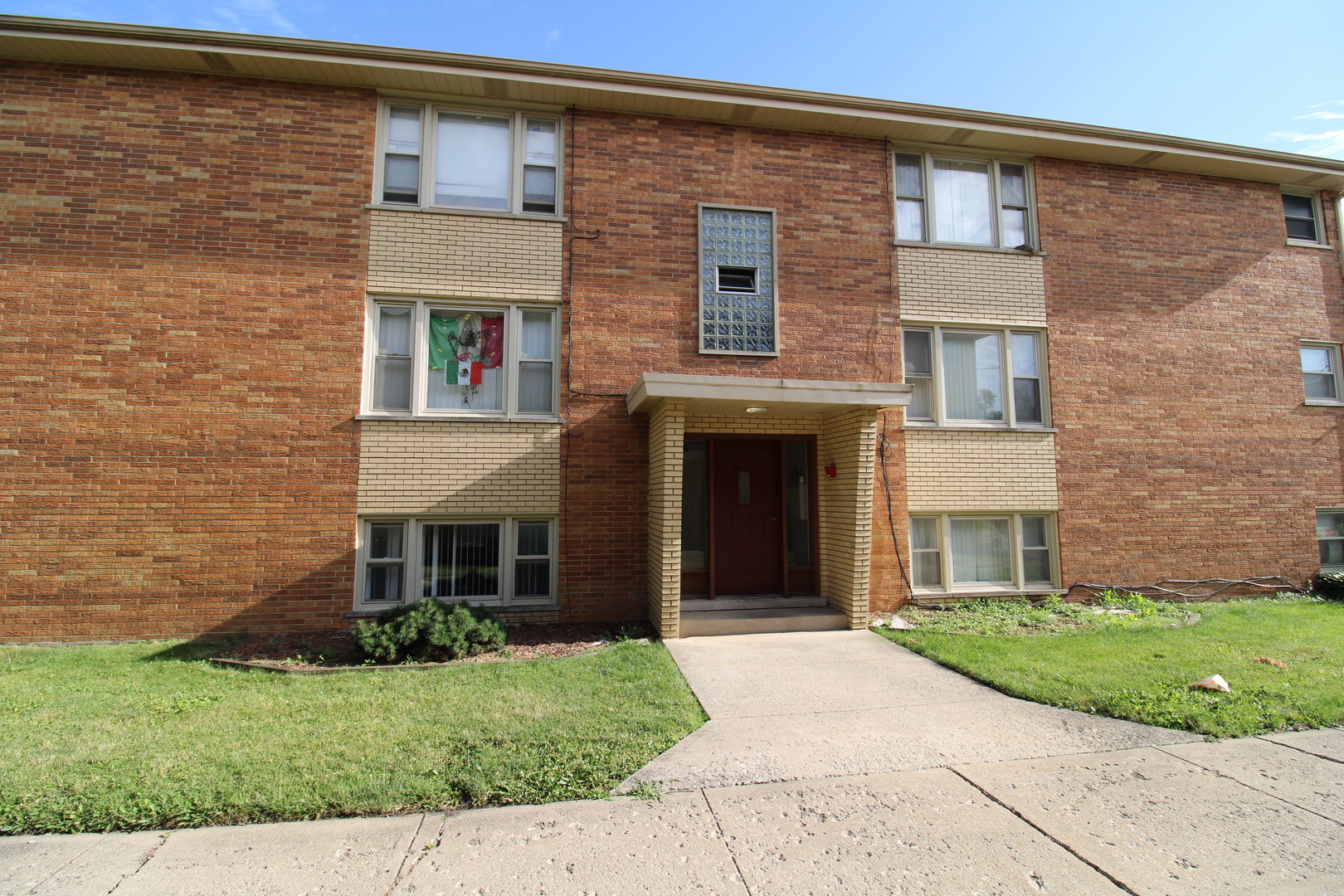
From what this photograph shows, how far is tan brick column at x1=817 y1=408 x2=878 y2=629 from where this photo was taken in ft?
26.5

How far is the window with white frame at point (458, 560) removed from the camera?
8.39m

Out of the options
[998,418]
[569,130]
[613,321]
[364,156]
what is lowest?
[998,418]

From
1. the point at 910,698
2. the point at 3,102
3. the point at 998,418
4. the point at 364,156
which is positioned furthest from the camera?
the point at 998,418

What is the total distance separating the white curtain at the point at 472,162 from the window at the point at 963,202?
229 inches

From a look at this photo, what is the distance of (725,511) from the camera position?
9164 millimetres

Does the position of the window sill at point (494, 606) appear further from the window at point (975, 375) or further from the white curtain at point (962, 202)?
the white curtain at point (962, 202)

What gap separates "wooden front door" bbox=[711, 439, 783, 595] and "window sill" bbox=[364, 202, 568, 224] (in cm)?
382

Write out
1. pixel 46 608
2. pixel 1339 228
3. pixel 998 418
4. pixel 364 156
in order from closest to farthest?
pixel 46 608 → pixel 364 156 → pixel 998 418 → pixel 1339 228

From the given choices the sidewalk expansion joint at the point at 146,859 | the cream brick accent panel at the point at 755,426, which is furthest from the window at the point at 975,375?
the sidewalk expansion joint at the point at 146,859

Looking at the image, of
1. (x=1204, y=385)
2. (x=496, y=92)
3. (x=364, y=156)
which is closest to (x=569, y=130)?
(x=496, y=92)

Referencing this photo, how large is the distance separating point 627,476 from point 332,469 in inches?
143

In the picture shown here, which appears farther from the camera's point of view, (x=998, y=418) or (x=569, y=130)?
(x=998, y=418)

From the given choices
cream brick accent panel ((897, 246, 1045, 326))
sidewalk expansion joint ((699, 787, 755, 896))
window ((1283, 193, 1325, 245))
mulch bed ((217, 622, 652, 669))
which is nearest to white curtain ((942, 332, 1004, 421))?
cream brick accent panel ((897, 246, 1045, 326))

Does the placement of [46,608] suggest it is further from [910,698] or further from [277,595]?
[910,698]
